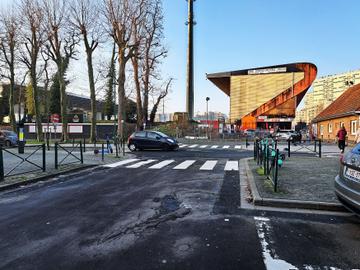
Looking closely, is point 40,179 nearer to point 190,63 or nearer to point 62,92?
point 62,92

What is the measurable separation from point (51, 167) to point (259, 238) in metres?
9.44

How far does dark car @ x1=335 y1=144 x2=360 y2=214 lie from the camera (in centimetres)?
471

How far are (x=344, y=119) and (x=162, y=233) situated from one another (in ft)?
102

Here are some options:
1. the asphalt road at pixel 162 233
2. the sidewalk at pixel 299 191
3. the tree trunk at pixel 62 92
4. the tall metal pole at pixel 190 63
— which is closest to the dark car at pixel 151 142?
the sidewalk at pixel 299 191

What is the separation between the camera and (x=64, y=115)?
107 ft

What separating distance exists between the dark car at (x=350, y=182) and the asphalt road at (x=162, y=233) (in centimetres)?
46

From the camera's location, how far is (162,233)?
180 inches

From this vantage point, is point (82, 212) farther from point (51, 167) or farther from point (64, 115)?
point (64, 115)

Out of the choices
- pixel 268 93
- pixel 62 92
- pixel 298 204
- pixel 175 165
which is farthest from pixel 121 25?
pixel 268 93

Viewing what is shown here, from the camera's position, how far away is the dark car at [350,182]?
4714 millimetres

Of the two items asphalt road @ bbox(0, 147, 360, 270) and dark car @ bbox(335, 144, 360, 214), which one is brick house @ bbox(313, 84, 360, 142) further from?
asphalt road @ bbox(0, 147, 360, 270)

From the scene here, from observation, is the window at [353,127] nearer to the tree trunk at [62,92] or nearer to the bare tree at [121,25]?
the bare tree at [121,25]

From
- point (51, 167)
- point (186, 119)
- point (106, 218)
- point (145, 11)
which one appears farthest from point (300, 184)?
point (186, 119)

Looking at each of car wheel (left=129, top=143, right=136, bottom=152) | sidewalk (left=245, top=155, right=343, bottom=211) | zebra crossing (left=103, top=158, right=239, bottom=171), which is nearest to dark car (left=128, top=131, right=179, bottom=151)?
car wheel (left=129, top=143, right=136, bottom=152)
